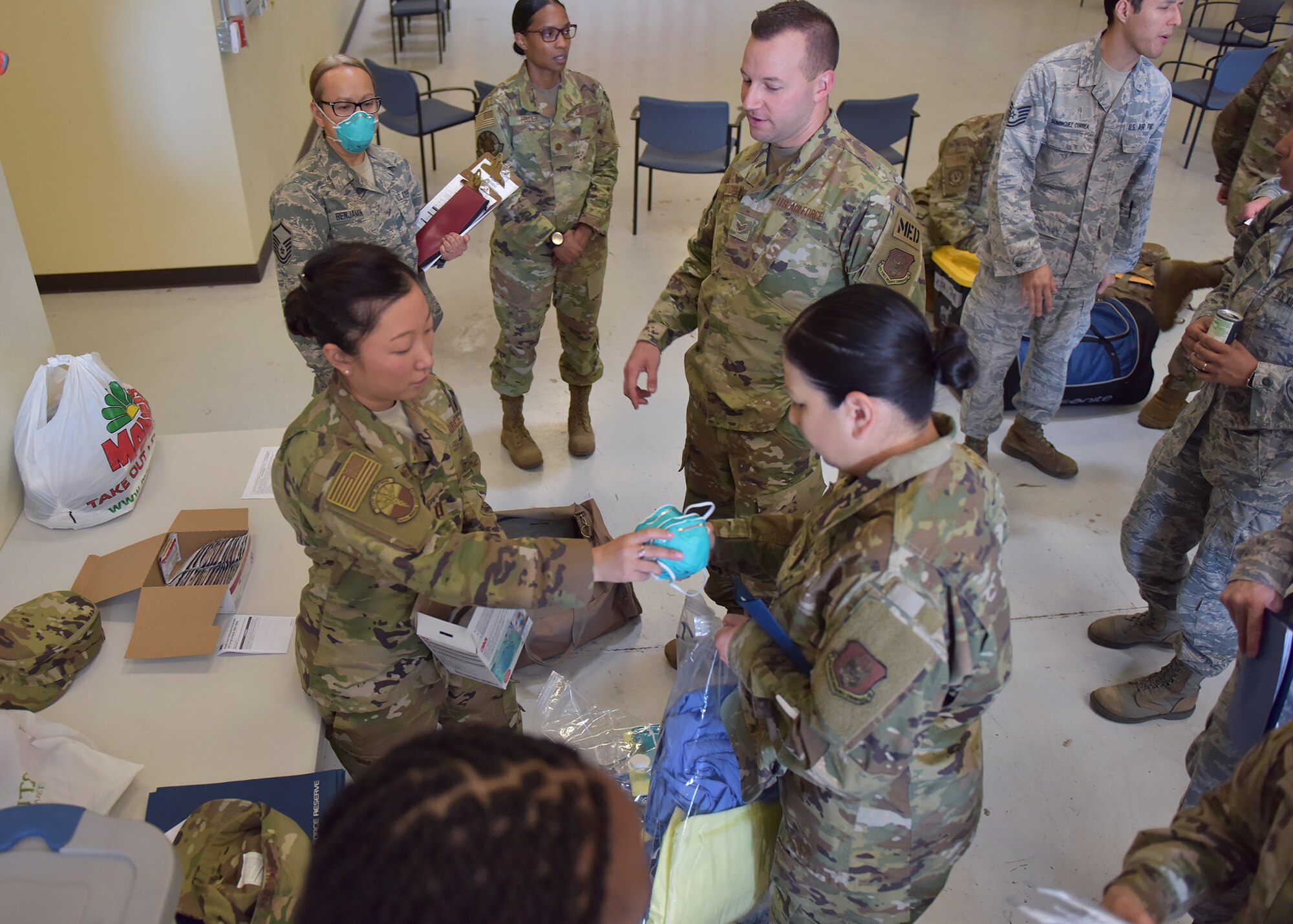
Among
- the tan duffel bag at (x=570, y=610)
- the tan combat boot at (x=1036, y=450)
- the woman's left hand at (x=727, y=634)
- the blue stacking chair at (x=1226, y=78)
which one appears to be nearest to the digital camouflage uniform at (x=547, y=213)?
the tan duffel bag at (x=570, y=610)

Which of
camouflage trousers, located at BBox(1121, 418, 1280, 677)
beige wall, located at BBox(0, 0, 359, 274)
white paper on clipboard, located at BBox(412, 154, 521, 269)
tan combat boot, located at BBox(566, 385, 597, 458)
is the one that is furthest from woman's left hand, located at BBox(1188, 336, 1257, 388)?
beige wall, located at BBox(0, 0, 359, 274)

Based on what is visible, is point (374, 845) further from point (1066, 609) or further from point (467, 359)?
point (467, 359)

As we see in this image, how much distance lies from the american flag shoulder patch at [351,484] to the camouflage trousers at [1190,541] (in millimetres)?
2104

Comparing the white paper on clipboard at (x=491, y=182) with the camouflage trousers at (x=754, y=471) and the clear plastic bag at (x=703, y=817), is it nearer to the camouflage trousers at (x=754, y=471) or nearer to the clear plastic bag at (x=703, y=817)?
the camouflage trousers at (x=754, y=471)

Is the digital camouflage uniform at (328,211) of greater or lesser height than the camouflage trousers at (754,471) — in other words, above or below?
above

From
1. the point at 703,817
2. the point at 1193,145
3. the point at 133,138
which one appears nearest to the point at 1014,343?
the point at 703,817

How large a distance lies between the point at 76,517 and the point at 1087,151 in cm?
333

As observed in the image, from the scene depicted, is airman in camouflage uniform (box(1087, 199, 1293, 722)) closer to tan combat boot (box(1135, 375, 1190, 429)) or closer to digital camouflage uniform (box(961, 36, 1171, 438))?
digital camouflage uniform (box(961, 36, 1171, 438))

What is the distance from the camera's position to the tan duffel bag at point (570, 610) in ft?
8.95

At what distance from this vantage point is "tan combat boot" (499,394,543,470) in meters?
3.63

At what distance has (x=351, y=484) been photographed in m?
1.61

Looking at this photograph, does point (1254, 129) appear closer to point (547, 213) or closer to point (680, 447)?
point (680, 447)

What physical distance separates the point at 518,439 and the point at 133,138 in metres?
2.54

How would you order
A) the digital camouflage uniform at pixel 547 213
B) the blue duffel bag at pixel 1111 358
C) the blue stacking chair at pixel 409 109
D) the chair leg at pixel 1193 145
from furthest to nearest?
the chair leg at pixel 1193 145, the blue stacking chair at pixel 409 109, the blue duffel bag at pixel 1111 358, the digital camouflage uniform at pixel 547 213
